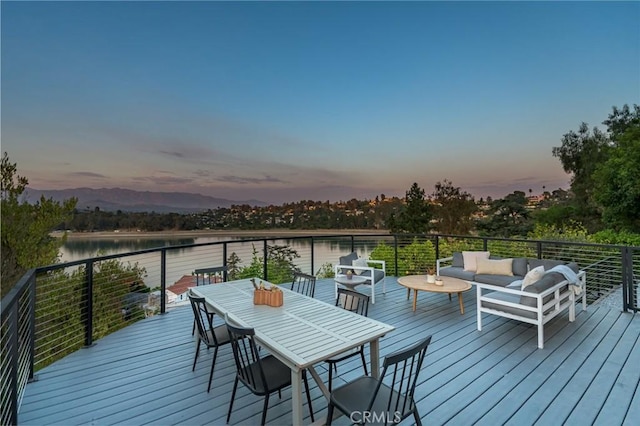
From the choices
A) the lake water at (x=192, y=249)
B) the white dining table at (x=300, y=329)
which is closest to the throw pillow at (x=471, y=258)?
the lake water at (x=192, y=249)

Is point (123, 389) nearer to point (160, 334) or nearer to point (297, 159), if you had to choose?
point (160, 334)

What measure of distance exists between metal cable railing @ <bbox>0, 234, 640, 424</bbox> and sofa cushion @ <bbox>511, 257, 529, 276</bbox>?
1.31 ft

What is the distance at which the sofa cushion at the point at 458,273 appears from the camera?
17.1ft

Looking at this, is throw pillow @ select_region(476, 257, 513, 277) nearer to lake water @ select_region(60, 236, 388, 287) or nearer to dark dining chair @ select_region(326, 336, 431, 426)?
lake water @ select_region(60, 236, 388, 287)

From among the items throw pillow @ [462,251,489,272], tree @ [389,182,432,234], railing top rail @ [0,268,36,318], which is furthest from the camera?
tree @ [389,182,432,234]

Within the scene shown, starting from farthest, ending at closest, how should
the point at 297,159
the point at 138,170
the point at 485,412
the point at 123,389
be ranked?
1. the point at 297,159
2. the point at 138,170
3. the point at 123,389
4. the point at 485,412

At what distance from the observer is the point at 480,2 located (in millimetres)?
6598

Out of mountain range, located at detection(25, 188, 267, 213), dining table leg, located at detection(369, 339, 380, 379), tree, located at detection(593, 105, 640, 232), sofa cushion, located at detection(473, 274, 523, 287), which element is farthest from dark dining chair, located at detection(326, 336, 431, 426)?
tree, located at detection(593, 105, 640, 232)

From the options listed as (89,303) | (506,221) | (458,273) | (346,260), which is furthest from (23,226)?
(506,221)

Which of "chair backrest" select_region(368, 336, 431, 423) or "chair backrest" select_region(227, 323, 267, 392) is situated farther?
"chair backrest" select_region(227, 323, 267, 392)

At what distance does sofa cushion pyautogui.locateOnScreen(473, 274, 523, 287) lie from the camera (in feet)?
15.6

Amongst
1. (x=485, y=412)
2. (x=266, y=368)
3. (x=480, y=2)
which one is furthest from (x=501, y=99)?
(x=266, y=368)

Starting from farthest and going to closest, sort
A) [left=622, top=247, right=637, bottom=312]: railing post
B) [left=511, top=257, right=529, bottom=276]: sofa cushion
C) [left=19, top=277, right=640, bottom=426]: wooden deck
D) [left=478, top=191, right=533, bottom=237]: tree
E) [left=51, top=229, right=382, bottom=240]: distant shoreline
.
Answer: [left=478, top=191, right=533, bottom=237]: tree < [left=51, top=229, right=382, bottom=240]: distant shoreline < [left=511, top=257, right=529, bottom=276]: sofa cushion < [left=622, top=247, right=637, bottom=312]: railing post < [left=19, top=277, right=640, bottom=426]: wooden deck

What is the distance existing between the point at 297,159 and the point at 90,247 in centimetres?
718
